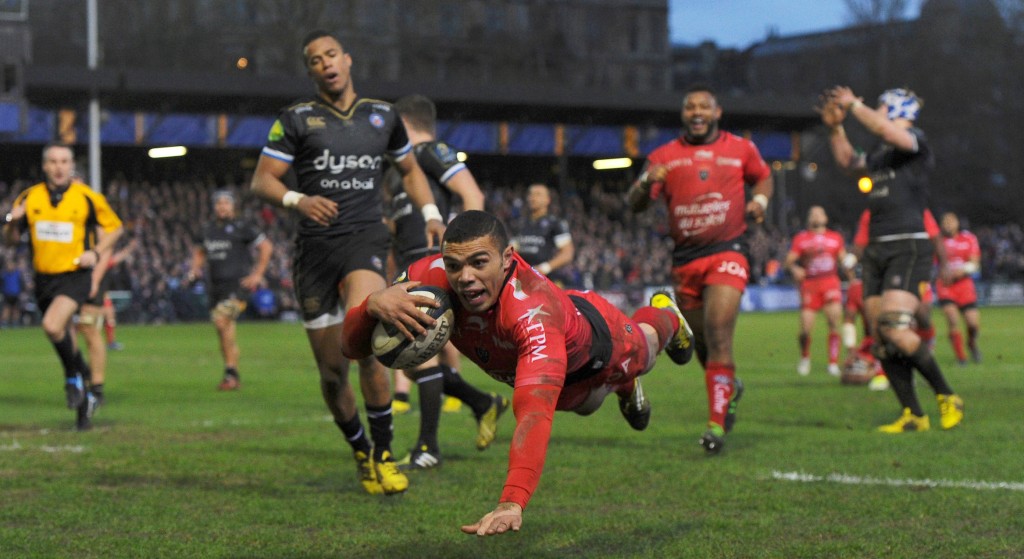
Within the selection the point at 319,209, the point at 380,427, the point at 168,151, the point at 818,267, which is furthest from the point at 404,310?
the point at 168,151

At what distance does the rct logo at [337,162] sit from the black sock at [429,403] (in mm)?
1658

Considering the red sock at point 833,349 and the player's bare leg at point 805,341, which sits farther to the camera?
the red sock at point 833,349

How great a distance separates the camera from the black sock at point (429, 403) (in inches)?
352

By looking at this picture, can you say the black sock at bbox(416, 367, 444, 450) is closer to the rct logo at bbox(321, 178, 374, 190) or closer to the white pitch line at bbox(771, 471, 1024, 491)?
the rct logo at bbox(321, 178, 374, 190)

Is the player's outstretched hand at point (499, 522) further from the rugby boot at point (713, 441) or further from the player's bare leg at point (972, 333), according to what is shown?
the player's bare leg at point (972, 333)

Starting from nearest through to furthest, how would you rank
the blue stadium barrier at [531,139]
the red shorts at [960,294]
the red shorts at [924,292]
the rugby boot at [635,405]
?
the rugby boot at [635,405] < the red shorts at [924,292] < the red shorts at [960,294] < the blue stadium barrier at [531,139]

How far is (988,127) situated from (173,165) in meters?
48.7

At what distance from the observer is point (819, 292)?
19828 millimetres

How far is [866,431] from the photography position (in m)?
10.8

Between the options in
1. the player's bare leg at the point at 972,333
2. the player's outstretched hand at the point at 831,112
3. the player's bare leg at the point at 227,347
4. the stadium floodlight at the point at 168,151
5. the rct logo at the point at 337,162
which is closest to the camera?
the rct logo at the point at 337,162

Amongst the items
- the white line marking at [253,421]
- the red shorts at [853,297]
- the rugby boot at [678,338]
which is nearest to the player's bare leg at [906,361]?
the rugby boot at [678,338]

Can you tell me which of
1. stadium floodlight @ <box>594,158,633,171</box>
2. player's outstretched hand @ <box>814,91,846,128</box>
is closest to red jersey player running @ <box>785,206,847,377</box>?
player's outstretched hand @ <box>814,91,846,128</box>

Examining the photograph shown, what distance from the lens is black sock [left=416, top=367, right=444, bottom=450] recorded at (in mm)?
8930

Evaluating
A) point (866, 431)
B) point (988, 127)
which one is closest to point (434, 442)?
point (866, 431)
